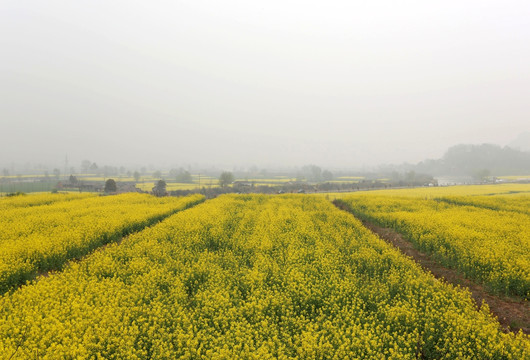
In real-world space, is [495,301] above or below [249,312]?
below

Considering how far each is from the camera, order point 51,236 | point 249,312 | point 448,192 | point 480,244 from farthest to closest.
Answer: point 448,192, point 51,236, point 480,244, point 249,312

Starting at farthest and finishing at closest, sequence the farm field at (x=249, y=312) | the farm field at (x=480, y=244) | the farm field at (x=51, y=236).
→ the farm field at (x=480, y=244), the farm field at (x=51, y=236), the farm field at (x=249, y=312)

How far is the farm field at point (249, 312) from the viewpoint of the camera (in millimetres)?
4984

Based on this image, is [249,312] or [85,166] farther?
[85,166]

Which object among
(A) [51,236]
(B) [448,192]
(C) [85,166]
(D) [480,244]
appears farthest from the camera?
(C) [85,166]

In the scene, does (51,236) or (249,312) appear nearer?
(249,312)

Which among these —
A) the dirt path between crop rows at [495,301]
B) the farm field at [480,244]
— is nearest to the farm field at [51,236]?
the dirt path between crop rows at [495,301]

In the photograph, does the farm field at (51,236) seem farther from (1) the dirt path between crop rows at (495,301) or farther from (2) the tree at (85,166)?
(2) the tree at (85,166)

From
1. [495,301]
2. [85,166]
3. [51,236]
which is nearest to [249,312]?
[495,301]

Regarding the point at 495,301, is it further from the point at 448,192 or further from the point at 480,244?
the point at 448,192

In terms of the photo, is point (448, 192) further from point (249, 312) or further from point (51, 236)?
point (51, 236)

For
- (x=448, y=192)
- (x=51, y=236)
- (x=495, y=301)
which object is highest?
(x=51, y=236)

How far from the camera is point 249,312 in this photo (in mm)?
6191

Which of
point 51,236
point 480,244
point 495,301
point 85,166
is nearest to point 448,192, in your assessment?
point 480,244
